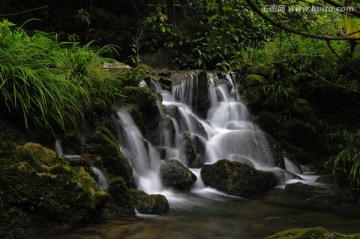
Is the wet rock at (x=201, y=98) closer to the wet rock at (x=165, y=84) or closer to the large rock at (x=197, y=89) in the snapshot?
the large rock at (x=197, y=89)

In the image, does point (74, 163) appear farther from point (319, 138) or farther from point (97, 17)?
point (97, 17)

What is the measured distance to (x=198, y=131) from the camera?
303 inches

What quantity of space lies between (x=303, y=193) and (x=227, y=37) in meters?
5.20

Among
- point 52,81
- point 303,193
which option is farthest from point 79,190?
point 303,193

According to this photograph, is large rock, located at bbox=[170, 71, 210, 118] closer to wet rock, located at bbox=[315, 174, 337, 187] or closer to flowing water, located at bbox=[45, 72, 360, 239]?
flowing water, located at bbox=[45, 72, 360, 239]

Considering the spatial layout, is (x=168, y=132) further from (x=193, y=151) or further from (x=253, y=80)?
(x=253, y=80)

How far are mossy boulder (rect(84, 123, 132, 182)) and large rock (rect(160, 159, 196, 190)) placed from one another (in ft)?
2.16

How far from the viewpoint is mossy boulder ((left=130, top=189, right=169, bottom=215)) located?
438 centimetres

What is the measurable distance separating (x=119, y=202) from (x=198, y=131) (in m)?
3.71

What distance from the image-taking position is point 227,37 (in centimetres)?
123

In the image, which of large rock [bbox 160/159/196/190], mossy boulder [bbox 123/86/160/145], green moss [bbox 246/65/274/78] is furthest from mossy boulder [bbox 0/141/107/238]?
green moss [bbox 246/65/274/78]

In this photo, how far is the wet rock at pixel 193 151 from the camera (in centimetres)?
662

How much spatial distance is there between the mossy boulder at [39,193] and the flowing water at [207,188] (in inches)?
7.8

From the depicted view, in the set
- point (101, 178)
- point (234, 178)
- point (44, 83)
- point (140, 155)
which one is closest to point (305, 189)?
point (234, 178)
